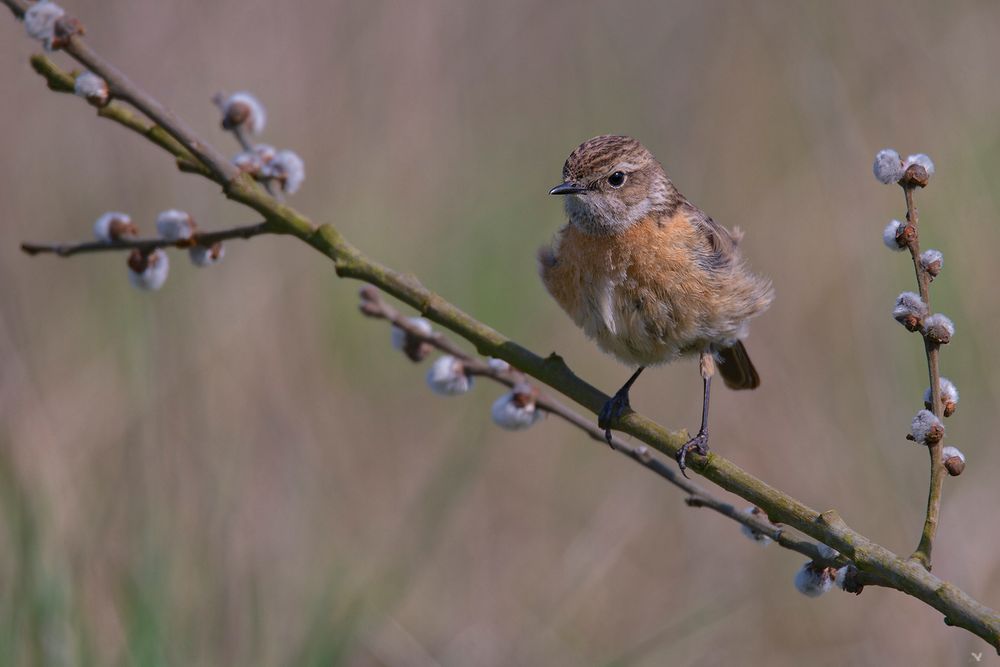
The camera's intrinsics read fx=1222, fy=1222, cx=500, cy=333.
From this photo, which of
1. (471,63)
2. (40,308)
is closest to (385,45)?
(471,63)

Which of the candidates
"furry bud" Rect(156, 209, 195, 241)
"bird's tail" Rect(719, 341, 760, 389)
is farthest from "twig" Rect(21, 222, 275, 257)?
"bird's tail" Rect(719, 341, 760, 389)

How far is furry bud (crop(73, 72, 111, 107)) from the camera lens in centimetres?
234

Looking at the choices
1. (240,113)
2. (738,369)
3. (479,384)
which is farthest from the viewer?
(479,384)

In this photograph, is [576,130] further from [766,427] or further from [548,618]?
[548,618]

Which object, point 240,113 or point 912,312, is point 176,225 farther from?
point 912,312

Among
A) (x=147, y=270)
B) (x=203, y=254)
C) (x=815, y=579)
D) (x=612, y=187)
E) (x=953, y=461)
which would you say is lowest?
(x=147, y=270)

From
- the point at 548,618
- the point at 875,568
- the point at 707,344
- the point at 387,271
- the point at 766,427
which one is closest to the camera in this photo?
the point at 875,568

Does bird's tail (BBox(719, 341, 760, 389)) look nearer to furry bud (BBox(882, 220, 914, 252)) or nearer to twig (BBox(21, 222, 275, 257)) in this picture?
furry bud (BBox(882, 220, 914, 252))

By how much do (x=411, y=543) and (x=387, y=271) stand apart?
6.01 feet

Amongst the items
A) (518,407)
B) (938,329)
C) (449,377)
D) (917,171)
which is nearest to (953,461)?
(938,329)

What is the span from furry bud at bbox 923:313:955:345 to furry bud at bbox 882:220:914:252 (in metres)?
0.16

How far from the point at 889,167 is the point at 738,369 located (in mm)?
1882

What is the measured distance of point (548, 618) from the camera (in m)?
4.46

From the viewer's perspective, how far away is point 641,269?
356cm
